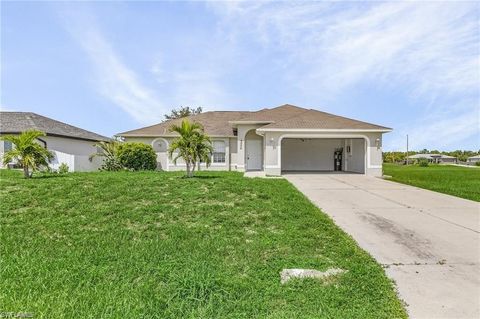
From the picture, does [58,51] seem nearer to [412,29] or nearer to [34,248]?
[34,248]

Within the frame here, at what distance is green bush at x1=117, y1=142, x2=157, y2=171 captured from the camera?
67.2 ft

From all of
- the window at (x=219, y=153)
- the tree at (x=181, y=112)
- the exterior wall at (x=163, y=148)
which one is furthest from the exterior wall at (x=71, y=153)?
the tree at (x=181, y=112)

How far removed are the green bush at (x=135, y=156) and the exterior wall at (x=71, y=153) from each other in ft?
8.47

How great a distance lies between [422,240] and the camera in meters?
6.30

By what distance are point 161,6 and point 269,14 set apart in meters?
3.64

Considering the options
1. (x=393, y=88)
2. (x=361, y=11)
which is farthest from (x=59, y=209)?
(x=393, y=88)

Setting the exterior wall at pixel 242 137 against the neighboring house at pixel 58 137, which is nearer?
the neighboring house at pixel 58 137

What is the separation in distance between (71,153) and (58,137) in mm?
1834

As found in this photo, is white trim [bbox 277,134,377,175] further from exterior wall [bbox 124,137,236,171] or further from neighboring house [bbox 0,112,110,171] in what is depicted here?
neighboring house [bbox 0,112,110,171]

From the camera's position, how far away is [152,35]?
36.3ft

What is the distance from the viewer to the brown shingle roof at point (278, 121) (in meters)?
18.9

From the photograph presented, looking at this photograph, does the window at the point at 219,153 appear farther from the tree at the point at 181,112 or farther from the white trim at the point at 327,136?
the tree at the point at 181,112

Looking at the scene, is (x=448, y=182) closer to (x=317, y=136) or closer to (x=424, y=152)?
(x=317, y=136)

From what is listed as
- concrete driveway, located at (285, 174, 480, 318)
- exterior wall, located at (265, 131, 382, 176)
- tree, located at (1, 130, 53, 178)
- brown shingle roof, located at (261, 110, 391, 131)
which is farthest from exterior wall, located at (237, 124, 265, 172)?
tree, located at (1, 130, 53, 178)
